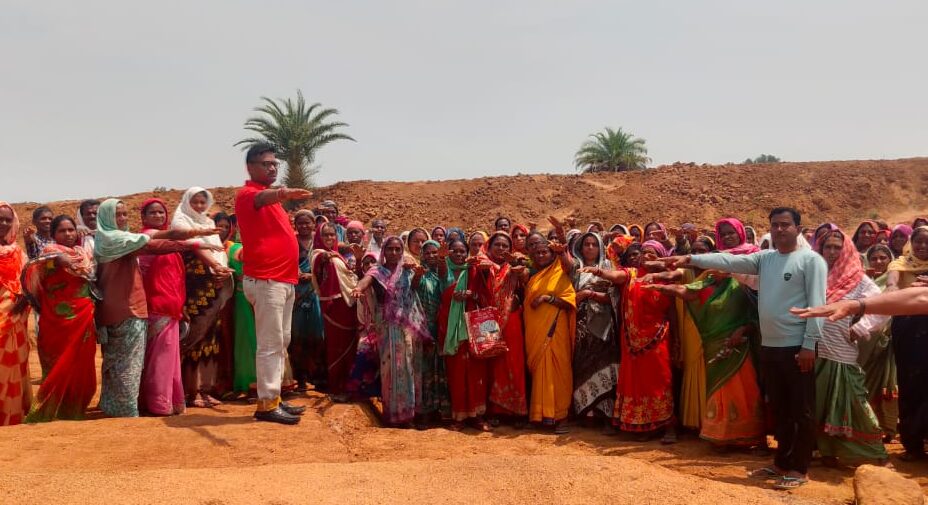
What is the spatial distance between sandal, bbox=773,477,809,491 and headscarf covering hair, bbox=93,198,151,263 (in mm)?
4795

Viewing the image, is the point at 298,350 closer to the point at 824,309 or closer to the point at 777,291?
the point at 777,291

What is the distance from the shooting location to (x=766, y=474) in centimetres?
446

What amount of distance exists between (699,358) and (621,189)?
1715cm

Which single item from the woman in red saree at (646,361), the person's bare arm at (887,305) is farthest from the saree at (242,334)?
the person's bare arm at (887,305)

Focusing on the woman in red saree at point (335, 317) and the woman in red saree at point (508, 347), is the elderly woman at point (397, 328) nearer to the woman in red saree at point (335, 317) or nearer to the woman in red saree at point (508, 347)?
the woman in red saree at point (335, 317)

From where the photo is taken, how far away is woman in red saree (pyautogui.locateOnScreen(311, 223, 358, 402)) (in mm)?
6090

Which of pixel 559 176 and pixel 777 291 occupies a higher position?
pixel 559 176

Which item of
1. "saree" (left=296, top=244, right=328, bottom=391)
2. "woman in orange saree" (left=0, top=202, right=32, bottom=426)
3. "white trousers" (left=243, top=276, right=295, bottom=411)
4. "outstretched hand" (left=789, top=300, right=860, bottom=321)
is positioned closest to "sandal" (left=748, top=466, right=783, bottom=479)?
"outstretched hand" (left=789, top=300, right=860, bottom=321)

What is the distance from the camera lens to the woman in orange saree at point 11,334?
489 centimetres

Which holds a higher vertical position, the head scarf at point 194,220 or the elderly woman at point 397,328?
the head scarf at point 194,220

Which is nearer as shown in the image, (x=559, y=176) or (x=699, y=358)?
(x=699, y=358)

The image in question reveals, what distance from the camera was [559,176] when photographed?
2327cm

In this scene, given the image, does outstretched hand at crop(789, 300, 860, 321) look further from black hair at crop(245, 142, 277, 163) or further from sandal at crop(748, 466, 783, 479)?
black hair at crop(245, 142, 277, 163)

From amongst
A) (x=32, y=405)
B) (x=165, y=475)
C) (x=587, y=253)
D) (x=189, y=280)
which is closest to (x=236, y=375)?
(x=189, y=280)
